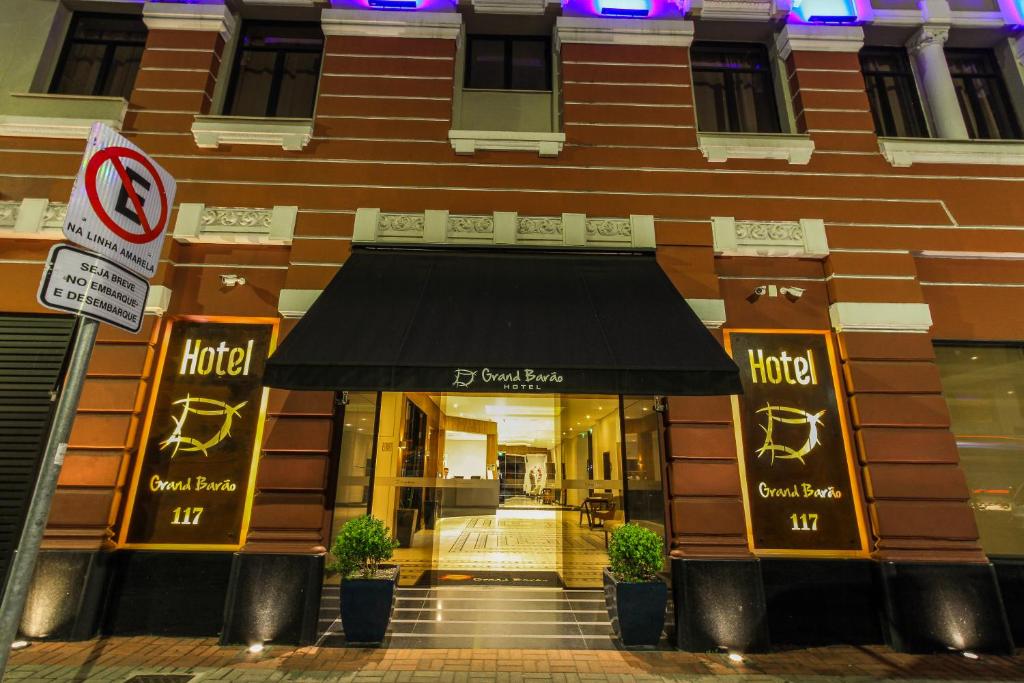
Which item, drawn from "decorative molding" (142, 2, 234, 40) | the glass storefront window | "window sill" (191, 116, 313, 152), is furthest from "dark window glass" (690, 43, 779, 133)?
"decorative molding" (142, 2, 234, 40)

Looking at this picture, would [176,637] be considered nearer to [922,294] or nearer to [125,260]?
[125,260]

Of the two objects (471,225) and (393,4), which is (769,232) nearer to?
(471,225)

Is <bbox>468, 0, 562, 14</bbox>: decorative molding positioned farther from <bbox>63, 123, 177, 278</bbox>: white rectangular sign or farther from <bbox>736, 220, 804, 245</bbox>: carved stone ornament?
<bbox>63, 123, 177, 278</bbox>: white rectangular sign

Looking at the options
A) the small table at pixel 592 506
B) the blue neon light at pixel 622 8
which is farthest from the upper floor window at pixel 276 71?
the small table at pixel 592 506

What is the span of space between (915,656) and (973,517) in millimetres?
1989

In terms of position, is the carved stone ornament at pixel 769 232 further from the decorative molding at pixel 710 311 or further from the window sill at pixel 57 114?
the window sill at pixel 57 114

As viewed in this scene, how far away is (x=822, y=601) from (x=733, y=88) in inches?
321

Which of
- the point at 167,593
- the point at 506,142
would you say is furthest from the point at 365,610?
the point at 506,142

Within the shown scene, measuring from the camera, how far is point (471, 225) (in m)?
7.17

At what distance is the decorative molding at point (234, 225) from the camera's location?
693cm

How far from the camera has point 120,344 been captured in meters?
6.38

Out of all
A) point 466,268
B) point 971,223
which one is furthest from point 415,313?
point 971,223

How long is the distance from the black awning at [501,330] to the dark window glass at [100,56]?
5468 mm

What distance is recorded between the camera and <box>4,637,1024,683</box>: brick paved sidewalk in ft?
15.8
